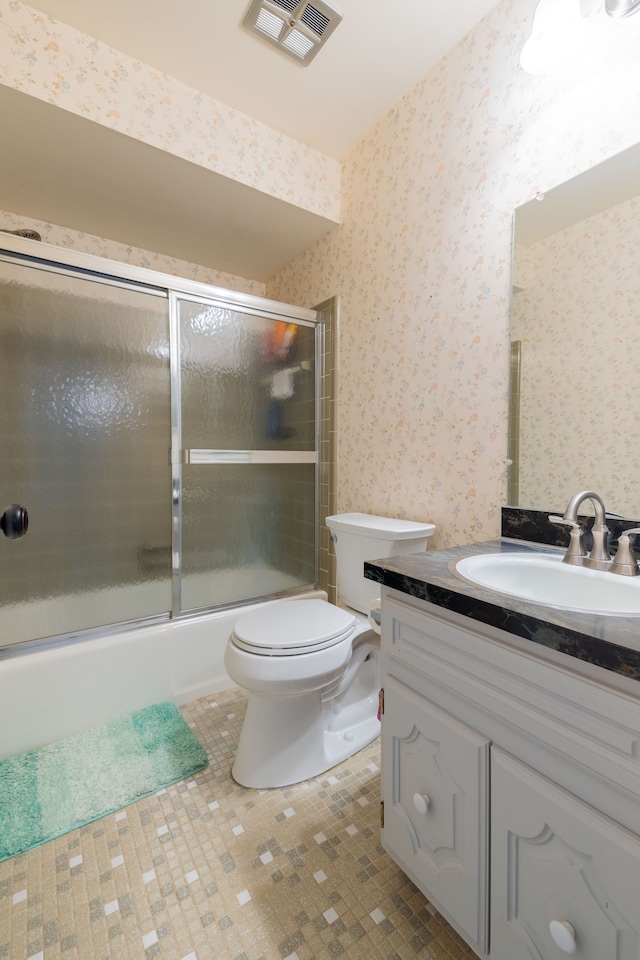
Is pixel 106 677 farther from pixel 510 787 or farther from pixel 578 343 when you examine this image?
pixel 578 343

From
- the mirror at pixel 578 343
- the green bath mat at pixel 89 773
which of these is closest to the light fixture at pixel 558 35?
the mirror at pixel 578 343

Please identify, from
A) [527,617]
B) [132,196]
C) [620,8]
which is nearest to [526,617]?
[527,617]

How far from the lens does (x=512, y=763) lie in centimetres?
65

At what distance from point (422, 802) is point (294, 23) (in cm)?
218

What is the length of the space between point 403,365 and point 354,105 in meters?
1.06

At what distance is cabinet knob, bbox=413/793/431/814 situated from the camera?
80 cm

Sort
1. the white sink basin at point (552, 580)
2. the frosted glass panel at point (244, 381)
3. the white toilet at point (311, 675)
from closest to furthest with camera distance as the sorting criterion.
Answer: the white sink basin at point (552, 580) → the white toilet at point (311, 675) → the frosted glass panel at point (244, 381)

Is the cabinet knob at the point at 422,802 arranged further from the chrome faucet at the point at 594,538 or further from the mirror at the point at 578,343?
the mirror at the point at 578,343

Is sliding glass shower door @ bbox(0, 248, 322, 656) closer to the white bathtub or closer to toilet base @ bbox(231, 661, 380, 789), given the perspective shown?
the white bathtub

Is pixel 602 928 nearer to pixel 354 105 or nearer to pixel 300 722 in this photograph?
pixel 300 722

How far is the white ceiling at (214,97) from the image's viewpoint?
4.22 feet

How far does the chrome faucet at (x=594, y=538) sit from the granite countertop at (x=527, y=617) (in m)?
0.28

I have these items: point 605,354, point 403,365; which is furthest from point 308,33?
point 605,354

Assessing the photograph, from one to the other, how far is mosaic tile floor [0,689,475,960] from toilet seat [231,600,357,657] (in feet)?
1.47
